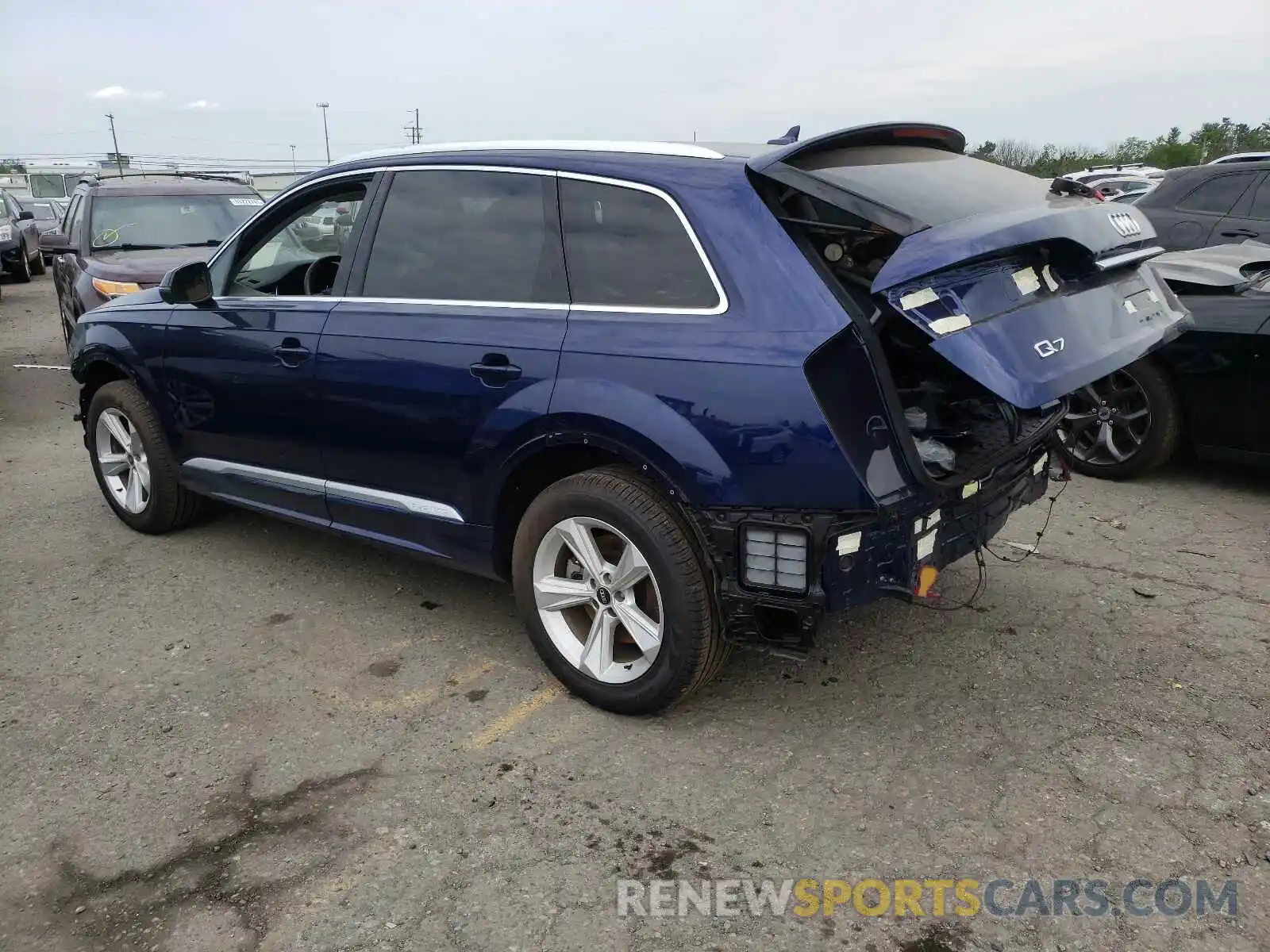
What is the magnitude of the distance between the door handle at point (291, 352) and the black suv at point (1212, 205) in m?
6.71

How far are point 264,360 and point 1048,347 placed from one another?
3.07m

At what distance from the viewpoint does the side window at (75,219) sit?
8.93 m

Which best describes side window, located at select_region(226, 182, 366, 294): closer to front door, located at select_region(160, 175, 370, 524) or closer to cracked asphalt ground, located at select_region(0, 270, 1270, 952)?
front door, located at select_region(160, 175, 370, 524)

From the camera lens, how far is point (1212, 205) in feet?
26.1

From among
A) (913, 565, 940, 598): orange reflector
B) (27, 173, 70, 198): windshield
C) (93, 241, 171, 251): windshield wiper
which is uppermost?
(27, 173, 70, 198): windshield

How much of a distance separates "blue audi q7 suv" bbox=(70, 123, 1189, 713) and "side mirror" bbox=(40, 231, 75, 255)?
18.6 feet

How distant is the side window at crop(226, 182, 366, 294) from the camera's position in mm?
4180

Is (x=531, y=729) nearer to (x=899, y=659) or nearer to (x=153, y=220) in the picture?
(x=899, y=659)

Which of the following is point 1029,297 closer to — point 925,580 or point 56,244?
point 925,580

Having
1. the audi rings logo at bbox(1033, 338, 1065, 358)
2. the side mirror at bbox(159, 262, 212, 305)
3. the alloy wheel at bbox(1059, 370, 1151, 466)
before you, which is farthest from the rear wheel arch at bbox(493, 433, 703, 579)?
the alloy wheel at bbox(1059, 370, 1151, 466)

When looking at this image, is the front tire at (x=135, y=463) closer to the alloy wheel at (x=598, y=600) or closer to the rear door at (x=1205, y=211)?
the alloy wheel at (x=598, y=600)

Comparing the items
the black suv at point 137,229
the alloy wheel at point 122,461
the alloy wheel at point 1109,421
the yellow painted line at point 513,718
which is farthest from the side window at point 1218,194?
the alloy wheel at point 122,461

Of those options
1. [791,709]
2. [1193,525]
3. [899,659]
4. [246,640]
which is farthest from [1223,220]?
[246,640]

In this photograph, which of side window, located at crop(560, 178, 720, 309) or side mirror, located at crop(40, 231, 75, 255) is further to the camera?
side mirror, located at crop(40, 231, 75, 255)
